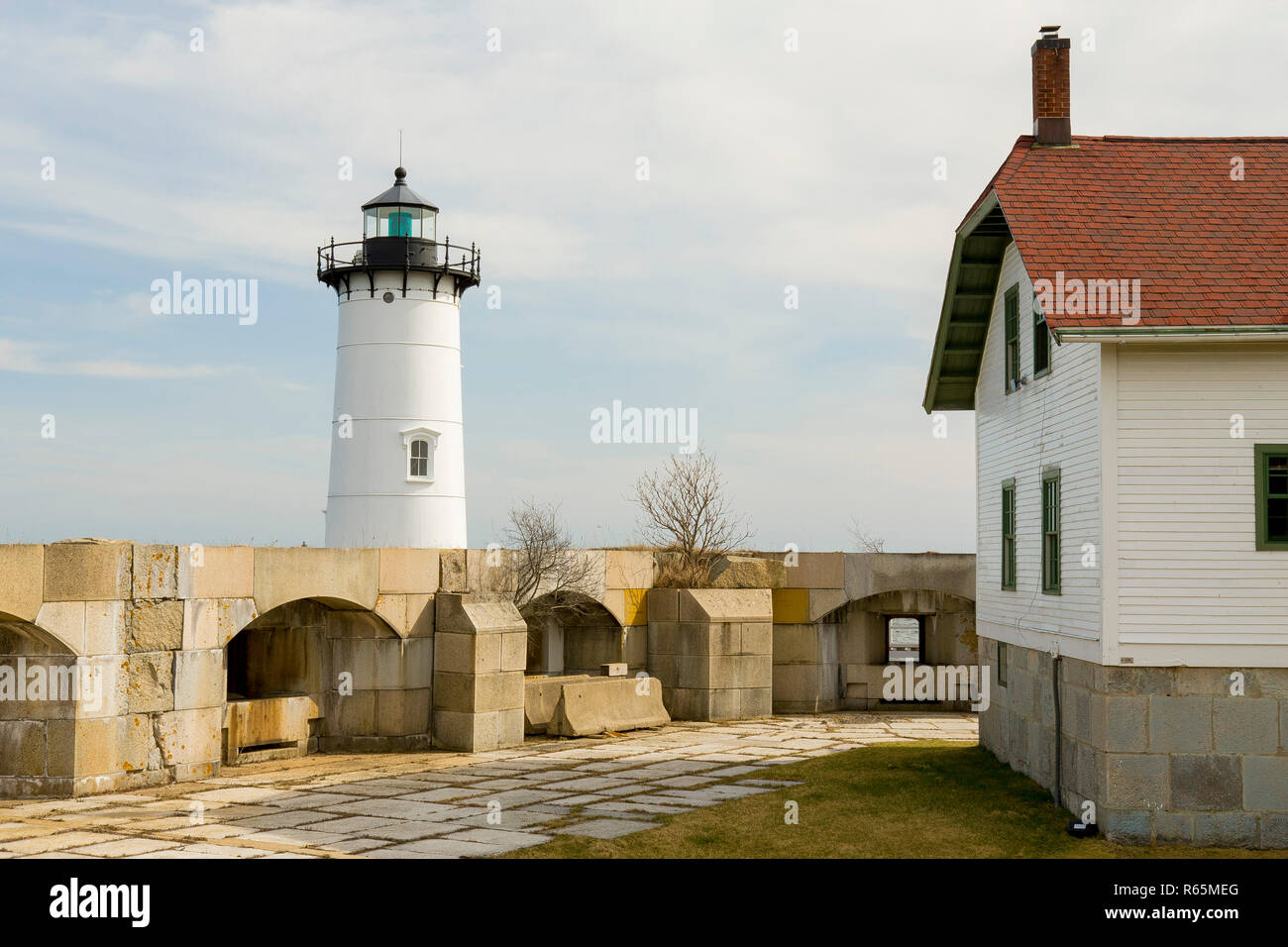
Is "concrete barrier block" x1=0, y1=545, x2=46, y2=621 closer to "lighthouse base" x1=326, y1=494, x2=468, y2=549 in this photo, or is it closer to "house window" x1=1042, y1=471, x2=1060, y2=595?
"house window" x1=1042, y1=471, x2=1060, y2=595

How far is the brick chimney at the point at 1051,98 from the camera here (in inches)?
628

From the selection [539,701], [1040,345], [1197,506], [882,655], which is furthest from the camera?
[882,655]

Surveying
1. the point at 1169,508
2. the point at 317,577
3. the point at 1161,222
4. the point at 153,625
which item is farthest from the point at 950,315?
the point at 153,625

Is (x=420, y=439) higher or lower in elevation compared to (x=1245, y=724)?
higher

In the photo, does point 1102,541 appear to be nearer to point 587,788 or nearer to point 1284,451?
point 1284,451

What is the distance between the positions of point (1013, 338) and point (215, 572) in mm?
10997

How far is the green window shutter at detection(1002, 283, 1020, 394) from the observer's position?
16500mm

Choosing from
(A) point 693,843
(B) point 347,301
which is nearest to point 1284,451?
(A) point 693,843

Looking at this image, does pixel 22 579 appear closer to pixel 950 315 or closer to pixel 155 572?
pixel 155 572

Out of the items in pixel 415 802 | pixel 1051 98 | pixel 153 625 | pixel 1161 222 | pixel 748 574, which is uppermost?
pixel 1051 98

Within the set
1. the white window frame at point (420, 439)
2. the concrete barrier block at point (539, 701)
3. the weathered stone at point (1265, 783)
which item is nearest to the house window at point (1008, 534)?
the weathered stone at point (1265, 783)

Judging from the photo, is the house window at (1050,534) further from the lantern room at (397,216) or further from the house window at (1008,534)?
the lantern room at (397,216)

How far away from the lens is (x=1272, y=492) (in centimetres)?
1260

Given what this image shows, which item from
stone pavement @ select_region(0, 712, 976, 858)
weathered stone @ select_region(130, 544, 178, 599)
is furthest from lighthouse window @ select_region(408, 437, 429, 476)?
weathered stone @ select_region(130, 544, 178, 599)
